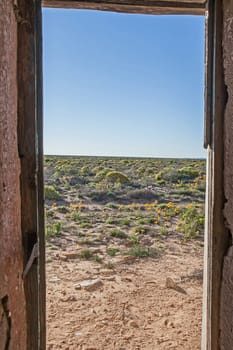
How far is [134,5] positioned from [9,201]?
1.37m

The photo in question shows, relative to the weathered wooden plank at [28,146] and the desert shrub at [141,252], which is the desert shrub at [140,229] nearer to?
the desert shrub at [141,252]

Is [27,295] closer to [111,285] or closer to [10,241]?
[10,241]

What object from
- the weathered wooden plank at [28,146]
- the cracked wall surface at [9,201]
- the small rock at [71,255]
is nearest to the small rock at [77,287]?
the small rock at [71,255]

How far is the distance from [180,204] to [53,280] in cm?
648

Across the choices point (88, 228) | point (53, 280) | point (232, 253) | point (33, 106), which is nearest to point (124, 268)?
point (53, 280)

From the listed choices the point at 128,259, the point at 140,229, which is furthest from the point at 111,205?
the point at 128,259

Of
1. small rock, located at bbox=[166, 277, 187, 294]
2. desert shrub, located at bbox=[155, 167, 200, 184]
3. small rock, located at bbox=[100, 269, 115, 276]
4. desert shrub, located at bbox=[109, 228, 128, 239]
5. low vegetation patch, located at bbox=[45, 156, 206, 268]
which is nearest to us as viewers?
small rock, located at bbox=[166, 277, 187, 294]

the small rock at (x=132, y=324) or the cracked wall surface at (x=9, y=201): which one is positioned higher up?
the cracked wall surface at (x=9, y=201)

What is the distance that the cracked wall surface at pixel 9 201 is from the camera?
1.25 metres

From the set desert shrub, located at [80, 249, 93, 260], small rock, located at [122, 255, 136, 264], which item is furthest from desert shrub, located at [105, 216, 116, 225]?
small rock, located at [122, 255, 136, 264]

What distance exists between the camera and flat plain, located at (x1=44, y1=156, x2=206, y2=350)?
2.88 m

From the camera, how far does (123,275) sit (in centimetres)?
431

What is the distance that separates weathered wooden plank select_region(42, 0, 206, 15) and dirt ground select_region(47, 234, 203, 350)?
8.29 feet

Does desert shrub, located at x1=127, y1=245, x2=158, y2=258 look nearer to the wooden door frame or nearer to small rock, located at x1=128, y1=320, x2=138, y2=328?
small rock, located at x1=128, y1=320, x2=138, y2=328
